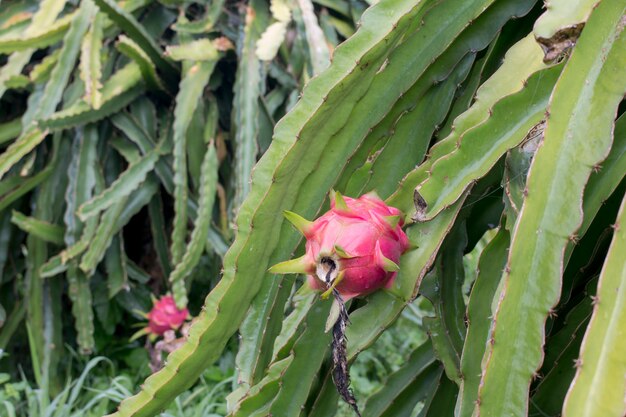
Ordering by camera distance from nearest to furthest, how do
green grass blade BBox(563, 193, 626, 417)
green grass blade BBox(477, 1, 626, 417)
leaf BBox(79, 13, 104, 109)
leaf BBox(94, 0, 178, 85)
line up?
1. green grass blade BBox(563, 193, 626, 417)
2. green grass blade BBox(477, 1, 626, 417)
3. leaf BBox(79, 13, 104, 109)
4. leaf BBox(94, 0, 178, 85)

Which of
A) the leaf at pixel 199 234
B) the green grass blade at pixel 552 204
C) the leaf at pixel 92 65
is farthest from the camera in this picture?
the leaf at pixel 92 65

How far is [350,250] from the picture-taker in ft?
2.96

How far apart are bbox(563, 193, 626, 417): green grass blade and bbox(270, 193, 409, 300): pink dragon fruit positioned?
26 cm

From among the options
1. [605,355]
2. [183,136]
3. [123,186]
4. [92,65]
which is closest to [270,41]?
[183,136]

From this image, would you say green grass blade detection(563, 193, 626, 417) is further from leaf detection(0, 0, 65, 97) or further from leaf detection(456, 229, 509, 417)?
leaf detection(0, 0, 65, 97)

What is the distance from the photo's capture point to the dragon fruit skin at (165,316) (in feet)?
7.87

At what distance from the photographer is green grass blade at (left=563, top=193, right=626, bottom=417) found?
2.27 ft

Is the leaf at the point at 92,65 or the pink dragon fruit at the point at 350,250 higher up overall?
the pink dragon fruit at the point at 350,250

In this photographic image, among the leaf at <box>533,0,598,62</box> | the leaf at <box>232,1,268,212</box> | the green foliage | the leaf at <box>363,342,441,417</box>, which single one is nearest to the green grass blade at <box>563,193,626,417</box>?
the green foliage

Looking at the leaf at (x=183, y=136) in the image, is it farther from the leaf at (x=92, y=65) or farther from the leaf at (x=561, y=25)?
the leaf at (x=561, y=25)

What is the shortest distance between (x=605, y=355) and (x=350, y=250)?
12.6 inches

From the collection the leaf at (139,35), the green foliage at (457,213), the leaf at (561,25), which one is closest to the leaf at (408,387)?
the green foliage at (457,213)

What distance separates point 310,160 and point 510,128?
0.29 metres

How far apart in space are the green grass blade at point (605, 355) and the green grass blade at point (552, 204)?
0.06 meters
